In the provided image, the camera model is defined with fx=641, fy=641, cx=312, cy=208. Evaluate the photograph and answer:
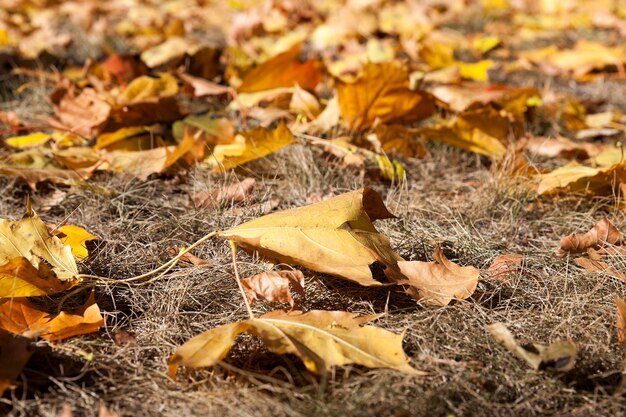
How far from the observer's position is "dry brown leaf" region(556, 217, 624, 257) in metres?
1.23

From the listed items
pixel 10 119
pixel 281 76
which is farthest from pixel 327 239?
pixel 10 119

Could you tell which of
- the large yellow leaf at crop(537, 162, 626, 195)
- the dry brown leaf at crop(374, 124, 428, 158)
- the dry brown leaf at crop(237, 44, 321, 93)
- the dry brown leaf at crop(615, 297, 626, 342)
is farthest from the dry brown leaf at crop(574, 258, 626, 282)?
the dry brown leaf at crop(237, 44, 321, 93)

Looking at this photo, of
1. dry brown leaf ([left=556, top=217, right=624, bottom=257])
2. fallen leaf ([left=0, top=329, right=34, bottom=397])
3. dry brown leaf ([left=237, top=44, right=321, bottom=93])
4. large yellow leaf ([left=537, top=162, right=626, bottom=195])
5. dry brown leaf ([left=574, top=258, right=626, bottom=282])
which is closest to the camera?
fallen leaf ([left=0, top=329, right=34, bottom=397])

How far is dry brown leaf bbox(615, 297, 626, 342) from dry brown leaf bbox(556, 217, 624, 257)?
0.28m

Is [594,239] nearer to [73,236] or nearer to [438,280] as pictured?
[438,280]

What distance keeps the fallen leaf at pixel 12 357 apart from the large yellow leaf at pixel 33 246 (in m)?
0.17

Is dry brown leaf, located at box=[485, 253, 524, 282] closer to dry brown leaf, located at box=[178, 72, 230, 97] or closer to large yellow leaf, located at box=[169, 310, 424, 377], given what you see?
large yellow leaf, located at box=[169, 310, 424, 377]

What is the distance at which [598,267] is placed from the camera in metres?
1.16

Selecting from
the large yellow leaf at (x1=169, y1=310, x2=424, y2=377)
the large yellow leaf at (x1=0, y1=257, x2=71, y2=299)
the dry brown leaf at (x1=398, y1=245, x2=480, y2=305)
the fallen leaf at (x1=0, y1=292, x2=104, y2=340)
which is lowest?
the dry brown leaf at (x1=398, y1=245, x2=480, y2=305)

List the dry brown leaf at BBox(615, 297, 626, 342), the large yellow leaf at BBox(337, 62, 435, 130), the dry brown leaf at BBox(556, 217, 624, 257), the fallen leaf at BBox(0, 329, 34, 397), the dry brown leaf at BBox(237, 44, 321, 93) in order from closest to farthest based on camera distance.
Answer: the fallen leaf at BBox(0, 329, 34, 397) < the dry brown leaf at BBox(615, 297, 626, 342) < the dry brown leaf at BBox(556, 217, 624, 257) < the large yellow leaf at BBox(337, 62, 435, 130) < the dry brown leaf at BBox(237, 44, 321, 93)

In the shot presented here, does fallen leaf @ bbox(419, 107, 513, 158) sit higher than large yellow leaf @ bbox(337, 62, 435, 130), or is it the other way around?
large yellow leaf @ bbox(337, 62, 435, 130)

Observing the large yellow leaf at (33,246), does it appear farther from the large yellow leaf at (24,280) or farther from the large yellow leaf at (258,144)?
the large yellow leaf at (258,144)

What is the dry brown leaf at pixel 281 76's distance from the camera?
6.26 feet

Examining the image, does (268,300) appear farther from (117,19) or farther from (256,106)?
(117,19)
